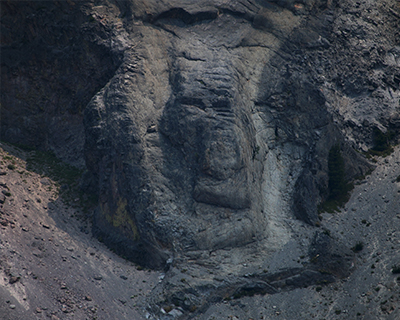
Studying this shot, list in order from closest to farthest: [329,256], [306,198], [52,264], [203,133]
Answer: [52,264] < [329,256] < [203,133] < [306,198]

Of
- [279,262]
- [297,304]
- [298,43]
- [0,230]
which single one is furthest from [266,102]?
[0,230]

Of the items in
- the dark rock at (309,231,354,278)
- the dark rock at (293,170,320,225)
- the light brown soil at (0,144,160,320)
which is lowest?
the light brown soil at (0,144,160,320)

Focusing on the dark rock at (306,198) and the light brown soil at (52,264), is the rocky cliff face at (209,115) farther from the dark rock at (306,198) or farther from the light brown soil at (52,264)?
the light brown soil at (52,264)

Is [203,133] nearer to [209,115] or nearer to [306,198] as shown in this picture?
[209,115]

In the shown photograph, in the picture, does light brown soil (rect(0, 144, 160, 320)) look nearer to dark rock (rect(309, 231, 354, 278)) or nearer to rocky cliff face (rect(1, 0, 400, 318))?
rocky cliff face (rect(1, 0, 400, 318))

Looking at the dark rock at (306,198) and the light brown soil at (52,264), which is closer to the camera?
the light brown soil at (52,264)

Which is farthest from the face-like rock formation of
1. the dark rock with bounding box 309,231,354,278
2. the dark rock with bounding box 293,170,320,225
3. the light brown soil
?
the dark rock with bounding box 309,231,354,278

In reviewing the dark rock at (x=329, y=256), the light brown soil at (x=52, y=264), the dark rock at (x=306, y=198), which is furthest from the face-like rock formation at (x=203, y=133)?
the dark rock at (x=329, y=256)

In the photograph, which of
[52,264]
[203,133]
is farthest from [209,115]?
[52,264]
